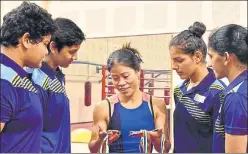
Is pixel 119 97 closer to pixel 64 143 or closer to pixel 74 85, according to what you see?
pixel 64 143

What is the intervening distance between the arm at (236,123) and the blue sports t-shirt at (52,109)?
0.50 meters

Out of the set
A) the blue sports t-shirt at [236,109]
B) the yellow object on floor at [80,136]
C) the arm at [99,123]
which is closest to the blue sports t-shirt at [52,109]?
the arm at [99,123]

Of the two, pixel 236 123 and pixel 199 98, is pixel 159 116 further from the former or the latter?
pixel 236 123

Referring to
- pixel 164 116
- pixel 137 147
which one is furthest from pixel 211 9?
pixel 137 147

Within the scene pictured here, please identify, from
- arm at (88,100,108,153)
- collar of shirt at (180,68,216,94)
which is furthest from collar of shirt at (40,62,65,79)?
collar of shirt at (180,68,216,94)

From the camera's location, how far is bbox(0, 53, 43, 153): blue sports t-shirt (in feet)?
2.21

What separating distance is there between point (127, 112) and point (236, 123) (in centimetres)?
47

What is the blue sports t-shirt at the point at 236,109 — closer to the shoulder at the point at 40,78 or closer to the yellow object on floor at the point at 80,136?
the shoulder at the point at 40,78

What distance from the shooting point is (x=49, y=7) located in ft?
7.23

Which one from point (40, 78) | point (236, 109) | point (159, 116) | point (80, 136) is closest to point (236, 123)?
point (236, 109)

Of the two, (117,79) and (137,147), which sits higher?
(117,79)

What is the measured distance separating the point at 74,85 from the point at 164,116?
1329 millimetres

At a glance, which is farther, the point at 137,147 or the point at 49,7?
the point at 49,7

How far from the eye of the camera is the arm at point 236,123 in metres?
0.75
